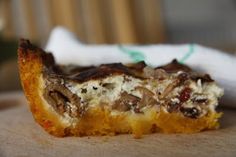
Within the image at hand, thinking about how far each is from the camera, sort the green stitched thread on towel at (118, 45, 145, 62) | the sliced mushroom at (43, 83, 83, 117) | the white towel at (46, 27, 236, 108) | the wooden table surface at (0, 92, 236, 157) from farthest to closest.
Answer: the green stitched thread on towel at (118, 45, 145, 62) < the white towel at (46, 27, 236, 108) < the sliced mushroom at (43, 83, 83, 117) < the wooden table surface at (0, 92, 236, 157)

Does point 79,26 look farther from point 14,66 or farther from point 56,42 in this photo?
point 56,42

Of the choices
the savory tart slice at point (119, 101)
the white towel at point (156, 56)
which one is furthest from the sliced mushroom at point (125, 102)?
the white towel at point (156, 56)

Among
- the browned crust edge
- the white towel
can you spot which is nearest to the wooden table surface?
the browned crust edge

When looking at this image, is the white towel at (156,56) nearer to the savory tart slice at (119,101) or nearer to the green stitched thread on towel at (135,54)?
the green stitched thread on towel at (135,54)

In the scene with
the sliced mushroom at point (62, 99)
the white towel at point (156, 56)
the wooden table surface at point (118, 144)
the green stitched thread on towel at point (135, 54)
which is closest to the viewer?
the wooden table surface at point (118, 144)

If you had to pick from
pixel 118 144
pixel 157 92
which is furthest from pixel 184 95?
pixel 118 144

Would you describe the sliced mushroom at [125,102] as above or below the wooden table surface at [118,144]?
above

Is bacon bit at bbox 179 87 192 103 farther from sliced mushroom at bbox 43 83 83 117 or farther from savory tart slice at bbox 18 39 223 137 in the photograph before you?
sliced mushroom at bbox 43 83 83 117
